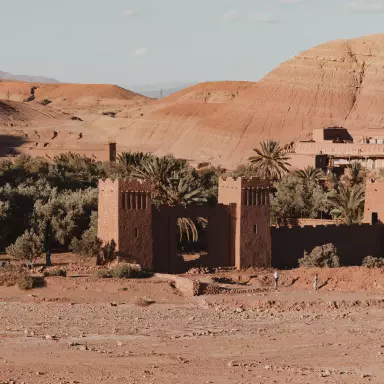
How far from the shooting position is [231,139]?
72.6 metres

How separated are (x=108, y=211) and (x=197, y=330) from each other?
6.81 metres

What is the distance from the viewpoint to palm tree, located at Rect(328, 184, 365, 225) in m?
36.6

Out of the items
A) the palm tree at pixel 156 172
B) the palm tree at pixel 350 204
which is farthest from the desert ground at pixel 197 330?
the palm tree at pixel 350 204

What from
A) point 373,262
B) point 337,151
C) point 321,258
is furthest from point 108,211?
point 337,151

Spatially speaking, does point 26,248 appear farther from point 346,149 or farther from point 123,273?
point 346,149

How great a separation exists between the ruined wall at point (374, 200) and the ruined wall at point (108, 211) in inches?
379

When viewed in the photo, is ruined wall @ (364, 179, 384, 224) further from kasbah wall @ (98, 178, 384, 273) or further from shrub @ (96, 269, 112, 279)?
shrub @ (96, 269, 112, 279)

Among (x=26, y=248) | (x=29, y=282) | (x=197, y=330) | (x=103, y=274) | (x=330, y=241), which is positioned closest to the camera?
(x=197, y=330)

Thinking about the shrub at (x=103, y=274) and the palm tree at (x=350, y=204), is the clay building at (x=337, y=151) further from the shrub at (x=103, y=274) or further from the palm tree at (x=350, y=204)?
the shrub at (x=103, y=274)

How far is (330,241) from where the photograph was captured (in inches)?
1298

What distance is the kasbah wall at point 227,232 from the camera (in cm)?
2916

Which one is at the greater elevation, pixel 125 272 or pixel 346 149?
pixel 346 149

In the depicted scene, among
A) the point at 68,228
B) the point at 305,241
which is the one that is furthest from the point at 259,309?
the point at 68,228

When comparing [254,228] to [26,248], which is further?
[254,228]
